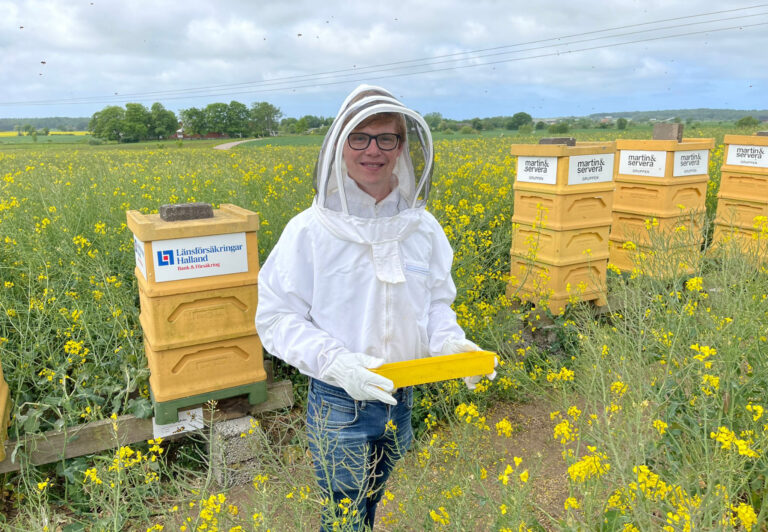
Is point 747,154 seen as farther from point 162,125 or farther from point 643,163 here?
point 162,125

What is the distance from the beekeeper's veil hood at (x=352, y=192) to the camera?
6.60 ft

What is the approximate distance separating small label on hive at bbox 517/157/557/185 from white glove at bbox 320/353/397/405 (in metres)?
3.36

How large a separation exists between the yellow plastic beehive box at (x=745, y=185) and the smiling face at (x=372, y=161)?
6022 mm

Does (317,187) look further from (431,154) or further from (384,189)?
(431,154)

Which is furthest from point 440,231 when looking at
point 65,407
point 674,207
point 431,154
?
point 674,207

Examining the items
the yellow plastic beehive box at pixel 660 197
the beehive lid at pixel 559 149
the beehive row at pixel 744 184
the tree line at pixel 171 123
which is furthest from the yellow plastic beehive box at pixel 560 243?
the tree line at pixel 171 123

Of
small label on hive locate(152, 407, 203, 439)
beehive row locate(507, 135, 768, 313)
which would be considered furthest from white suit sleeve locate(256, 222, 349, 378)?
beehive row locate(507, 135, 768, 313)

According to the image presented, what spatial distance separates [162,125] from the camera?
3822cm

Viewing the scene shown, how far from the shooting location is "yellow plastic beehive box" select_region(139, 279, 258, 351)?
9.77 ft

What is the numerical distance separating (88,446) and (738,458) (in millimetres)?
3164

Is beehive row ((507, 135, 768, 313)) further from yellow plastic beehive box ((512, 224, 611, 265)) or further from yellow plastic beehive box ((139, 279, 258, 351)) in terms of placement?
yellow plastic beehive box ((139, 279, 258, 351))

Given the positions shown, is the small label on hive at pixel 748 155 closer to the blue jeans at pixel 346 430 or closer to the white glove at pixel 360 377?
the blue jeans at pixel 346 430

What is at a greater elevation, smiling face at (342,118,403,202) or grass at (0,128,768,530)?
smiling face at (342,118,403,202)

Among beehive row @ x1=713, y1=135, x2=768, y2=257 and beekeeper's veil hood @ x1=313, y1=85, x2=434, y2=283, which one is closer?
beekeeper's veil hood @ x1=313, y1=85, x2=434, y2=283
